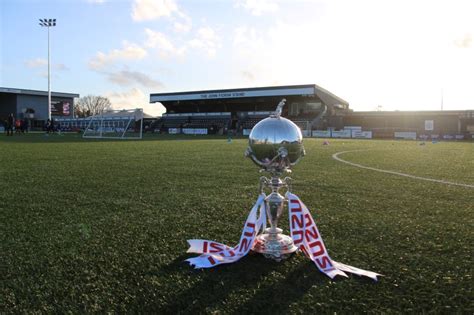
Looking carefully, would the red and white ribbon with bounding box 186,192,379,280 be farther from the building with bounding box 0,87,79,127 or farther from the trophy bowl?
the building with bounding box 0,87,79,127

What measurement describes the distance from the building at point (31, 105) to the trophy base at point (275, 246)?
2906 inches

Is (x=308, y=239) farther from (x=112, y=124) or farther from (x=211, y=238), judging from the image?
(x=112, y=124)

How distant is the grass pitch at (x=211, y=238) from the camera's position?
2.07 metres

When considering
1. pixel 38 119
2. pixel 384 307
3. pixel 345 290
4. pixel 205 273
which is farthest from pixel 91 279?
pixel 38 119

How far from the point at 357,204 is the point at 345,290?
2.58m

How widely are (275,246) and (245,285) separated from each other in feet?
1.67

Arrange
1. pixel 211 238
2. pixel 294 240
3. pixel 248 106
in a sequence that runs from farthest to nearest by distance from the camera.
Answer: pixel 248 106 → pixel 211 238 → pixel 294 240

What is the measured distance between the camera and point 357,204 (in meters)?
4.62

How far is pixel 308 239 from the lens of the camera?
2.64 m

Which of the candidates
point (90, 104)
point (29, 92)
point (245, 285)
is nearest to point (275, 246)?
point (245, 285)

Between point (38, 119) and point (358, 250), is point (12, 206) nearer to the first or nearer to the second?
point (358, 250)

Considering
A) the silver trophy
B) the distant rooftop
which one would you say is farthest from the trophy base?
the distant rooftop

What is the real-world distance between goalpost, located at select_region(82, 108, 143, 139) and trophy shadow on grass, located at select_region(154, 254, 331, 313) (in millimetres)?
28751

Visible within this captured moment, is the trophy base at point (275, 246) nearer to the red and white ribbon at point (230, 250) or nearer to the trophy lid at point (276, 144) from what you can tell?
the red and white ribbon at point (230, 250)
